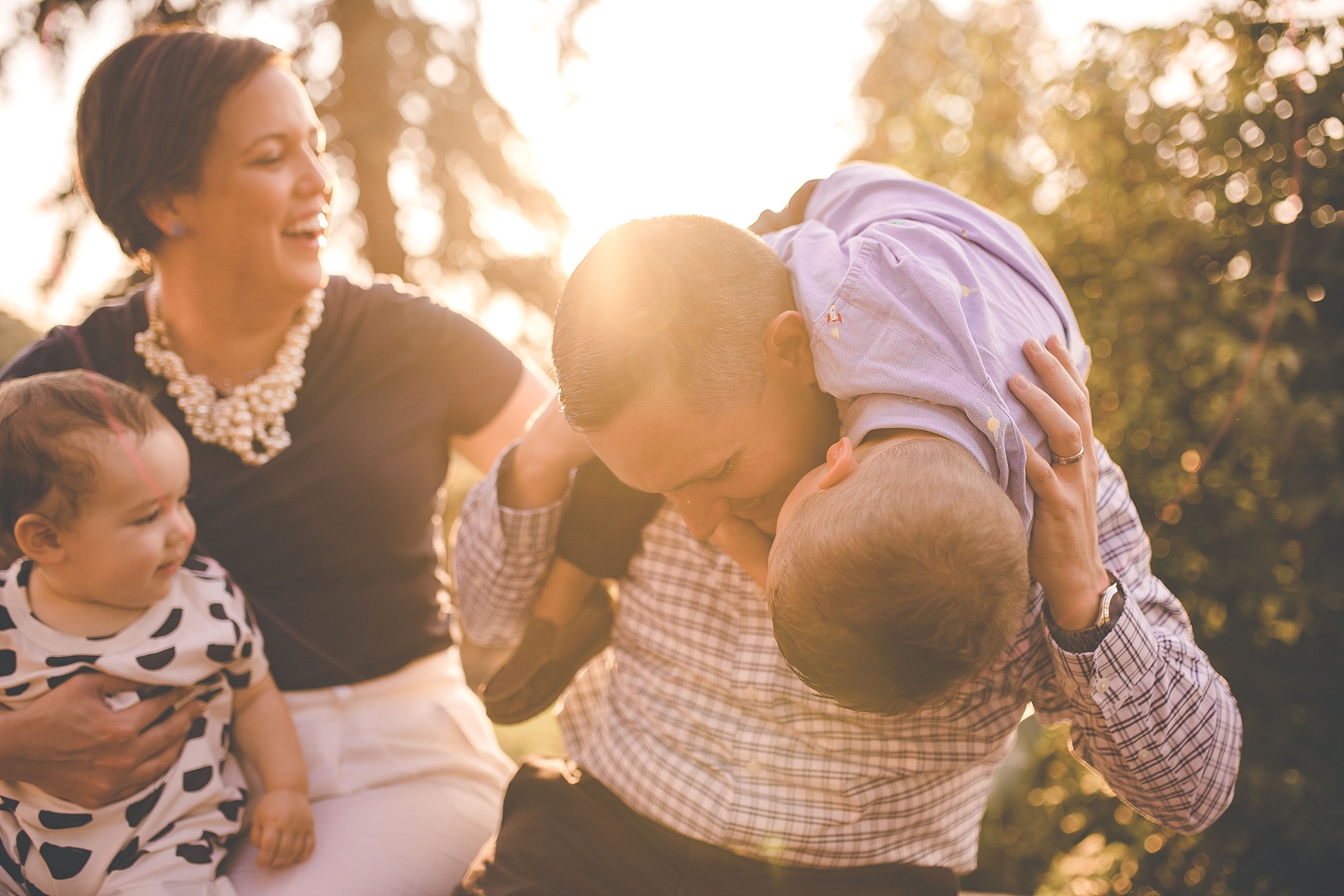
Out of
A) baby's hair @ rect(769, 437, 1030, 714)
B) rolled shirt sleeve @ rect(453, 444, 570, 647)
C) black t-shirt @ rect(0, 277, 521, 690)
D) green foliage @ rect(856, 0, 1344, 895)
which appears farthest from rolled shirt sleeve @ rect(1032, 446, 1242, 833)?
black t-shirt @ rect(0, 277, 521, 690)

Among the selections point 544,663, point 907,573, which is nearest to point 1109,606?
point 907,573

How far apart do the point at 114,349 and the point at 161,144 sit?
21.4 inches

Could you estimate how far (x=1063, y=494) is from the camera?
1.21 metres

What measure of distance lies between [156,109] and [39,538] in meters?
0.97

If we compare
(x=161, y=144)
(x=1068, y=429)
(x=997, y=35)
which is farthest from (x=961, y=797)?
(x=997, y=35)

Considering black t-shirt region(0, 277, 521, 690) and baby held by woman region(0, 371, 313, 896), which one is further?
black t-shirt region(0, 277, 521, 690)

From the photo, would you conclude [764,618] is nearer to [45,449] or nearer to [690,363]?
[690,363]

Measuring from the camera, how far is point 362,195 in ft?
16.4

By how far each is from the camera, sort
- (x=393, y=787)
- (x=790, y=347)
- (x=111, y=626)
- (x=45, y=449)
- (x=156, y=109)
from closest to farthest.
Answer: (x=790, y=347) → (x=45, y=449) → (x=111, y=626) → (x=156, y=109) → (x=393, y=787)

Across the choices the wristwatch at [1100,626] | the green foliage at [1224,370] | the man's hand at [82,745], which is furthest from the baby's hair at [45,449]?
the green foliage at [1224,370]

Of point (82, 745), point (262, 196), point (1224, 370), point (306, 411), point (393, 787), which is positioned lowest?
point (393, 787)

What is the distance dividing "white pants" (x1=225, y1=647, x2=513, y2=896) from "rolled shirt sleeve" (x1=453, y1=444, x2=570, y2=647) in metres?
0.26

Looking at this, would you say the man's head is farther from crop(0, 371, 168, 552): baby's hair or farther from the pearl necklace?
the pearl necklace

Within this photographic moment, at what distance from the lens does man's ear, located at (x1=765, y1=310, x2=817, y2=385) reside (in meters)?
1.32
